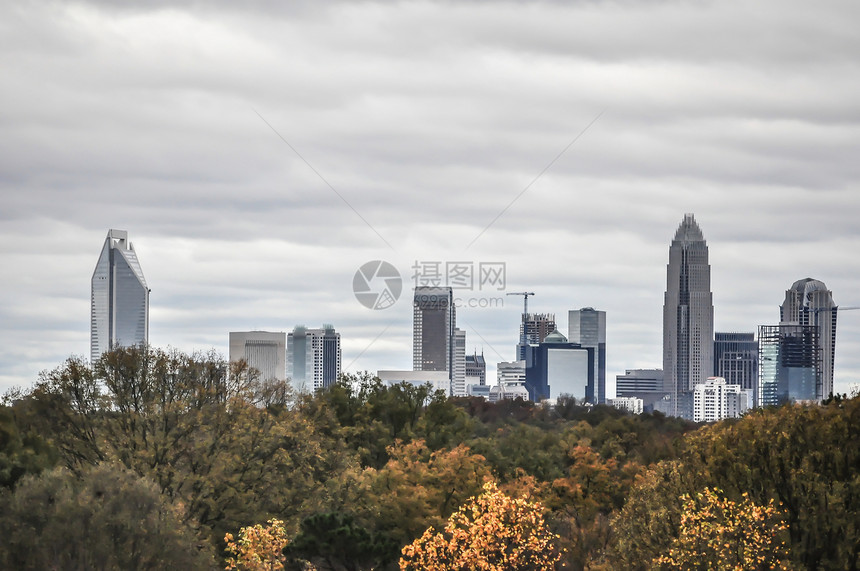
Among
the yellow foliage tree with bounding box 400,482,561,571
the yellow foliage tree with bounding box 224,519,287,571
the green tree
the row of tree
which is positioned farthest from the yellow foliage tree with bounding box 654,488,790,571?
the green tree

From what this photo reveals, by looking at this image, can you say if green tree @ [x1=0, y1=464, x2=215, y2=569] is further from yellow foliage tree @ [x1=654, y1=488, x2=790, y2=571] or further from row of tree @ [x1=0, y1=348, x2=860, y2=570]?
yellow foliage tree @ [x1=654, y1=488, x2=790, y2=571]

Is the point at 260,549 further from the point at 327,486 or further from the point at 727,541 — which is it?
the point at 327,486

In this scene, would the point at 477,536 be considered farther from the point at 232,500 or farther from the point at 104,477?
the point at 232,500

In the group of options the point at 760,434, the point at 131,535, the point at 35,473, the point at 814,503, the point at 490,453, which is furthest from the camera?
the point at 490,453

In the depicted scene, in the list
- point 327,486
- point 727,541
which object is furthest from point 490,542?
point 327,486

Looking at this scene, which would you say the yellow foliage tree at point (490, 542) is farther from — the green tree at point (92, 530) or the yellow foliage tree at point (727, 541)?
the green tree at point (92, 530)

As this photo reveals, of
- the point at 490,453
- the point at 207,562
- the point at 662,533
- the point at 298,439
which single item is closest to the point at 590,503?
the point at 490,453

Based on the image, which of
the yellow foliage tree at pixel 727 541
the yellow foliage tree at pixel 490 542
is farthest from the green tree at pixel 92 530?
the yellow foliage tree at pixel 727 541
